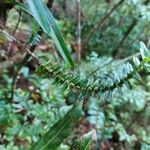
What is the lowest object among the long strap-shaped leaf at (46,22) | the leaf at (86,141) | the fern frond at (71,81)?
the leaf at (86,141)

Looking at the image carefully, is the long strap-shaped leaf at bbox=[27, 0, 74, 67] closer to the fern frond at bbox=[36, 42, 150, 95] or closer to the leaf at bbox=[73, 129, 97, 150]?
the fern frond at bbox=[36, 42, 150, 95]

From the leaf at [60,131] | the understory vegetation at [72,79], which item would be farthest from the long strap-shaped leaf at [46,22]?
the leaf at [60,131]

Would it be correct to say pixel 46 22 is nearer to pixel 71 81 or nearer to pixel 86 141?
pixel 71 81

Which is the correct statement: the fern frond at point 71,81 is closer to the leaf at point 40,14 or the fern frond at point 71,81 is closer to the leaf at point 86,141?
the leaf at point 40,14

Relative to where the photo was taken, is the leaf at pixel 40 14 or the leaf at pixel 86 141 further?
the leaf at pixel 86 141

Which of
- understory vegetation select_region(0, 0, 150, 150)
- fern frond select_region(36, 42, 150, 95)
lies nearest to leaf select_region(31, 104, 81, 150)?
understory vegetation select_region(0, 0, 150, 150)

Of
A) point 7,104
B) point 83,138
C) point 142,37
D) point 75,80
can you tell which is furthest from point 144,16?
point 75,80

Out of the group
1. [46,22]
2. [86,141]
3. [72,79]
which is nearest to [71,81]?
[72,79]
